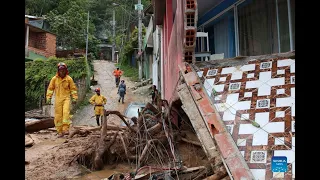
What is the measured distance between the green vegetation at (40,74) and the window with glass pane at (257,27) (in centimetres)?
1346

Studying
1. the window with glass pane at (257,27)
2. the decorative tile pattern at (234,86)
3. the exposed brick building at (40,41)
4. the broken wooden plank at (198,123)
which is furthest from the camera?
the exposed brick building at (40,41)

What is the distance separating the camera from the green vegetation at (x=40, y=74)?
20156 millimetres

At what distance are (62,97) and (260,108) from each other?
5368mm

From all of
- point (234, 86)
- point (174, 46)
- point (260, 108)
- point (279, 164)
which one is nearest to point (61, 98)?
point (174, 46)

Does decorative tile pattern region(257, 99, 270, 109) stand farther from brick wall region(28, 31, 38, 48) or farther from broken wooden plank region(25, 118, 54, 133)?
brick wall region(28, 31, 38, 48)

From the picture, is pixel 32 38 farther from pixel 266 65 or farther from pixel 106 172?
pixel 266 65

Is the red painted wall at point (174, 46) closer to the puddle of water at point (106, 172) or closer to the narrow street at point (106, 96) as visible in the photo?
the puddle of water at point (106, 172)

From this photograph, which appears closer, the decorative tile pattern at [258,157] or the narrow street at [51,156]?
the decorative tile pattern at [258,157]

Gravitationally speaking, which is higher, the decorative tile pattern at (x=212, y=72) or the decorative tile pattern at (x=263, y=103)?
the decorative tile pattern at (x=212, y=72)

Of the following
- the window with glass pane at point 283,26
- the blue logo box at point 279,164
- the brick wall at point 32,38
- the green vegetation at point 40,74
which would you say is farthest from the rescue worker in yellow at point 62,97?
the brick wall at point 32,38

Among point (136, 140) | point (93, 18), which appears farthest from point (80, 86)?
point (93, 18)

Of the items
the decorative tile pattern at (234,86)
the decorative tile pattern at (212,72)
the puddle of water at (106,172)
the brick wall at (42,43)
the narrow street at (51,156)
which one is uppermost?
the brick wall at (42,43)
